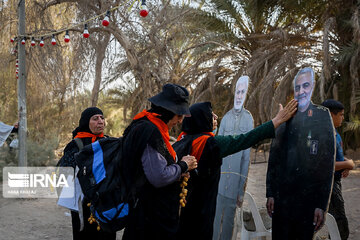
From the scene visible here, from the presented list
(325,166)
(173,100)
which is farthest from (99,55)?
(325,166)

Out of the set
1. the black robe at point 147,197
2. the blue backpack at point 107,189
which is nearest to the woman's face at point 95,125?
→ the blue backpack at point 107,189

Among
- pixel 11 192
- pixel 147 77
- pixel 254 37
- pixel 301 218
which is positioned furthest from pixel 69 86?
pixel 301 218

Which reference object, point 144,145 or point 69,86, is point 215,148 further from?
point 69,86

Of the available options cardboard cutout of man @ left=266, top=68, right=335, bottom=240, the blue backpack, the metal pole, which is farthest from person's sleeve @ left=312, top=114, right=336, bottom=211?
the metal pole

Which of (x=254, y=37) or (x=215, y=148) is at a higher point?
(x=254, y=37)

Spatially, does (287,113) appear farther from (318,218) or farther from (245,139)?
(318,218)

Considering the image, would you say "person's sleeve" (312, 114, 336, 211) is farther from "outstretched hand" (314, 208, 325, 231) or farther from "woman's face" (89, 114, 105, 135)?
"woman's face" (89, 114, 105, 135)

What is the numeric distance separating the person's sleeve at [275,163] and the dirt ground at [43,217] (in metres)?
1.92

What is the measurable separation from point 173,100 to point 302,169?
898 mm

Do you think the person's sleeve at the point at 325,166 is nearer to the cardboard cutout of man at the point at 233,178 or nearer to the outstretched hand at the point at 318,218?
the outstretched hand at the point at 318,218

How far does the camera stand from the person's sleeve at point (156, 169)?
171 centimetres

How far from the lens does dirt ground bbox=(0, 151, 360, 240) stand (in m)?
4.09

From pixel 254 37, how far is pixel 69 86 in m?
6.02

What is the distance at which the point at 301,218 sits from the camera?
1973 mm
